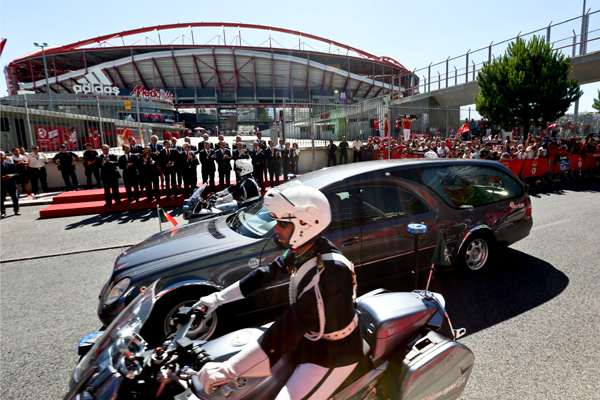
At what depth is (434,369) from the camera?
1.97 m

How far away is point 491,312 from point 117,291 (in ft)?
12.6

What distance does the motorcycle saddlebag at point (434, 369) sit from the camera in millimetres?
1901

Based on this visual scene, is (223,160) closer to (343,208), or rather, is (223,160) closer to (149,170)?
(149,170)

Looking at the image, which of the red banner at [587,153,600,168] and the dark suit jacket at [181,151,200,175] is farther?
the red banner at [587,153,600,168]

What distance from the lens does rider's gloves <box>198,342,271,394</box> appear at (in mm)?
1477

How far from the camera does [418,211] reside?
4180mm

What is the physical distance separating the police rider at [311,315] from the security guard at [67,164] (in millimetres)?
13221

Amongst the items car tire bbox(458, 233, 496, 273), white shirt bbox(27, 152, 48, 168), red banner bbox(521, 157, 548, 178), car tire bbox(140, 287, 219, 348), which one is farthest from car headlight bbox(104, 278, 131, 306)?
red banner bbox(521, 157, 548, 178)

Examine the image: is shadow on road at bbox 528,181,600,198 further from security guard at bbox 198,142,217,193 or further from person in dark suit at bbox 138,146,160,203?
person in dark suit at bbox 138,146,160,203

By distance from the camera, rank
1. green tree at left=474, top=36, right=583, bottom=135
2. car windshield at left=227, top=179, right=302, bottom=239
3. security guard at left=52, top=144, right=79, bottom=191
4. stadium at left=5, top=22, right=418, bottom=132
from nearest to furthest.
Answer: car windshield at left=227, top=179, right=302, bottom=239 → security guard at left=52, top=144, right=79, bottom=191 → green tree at left=474, top=36, right=583, bottom=135 → stadium at left=5, top=22, right=418, bottom=132

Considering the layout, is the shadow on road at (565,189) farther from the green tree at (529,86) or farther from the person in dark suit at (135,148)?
the person in dark suit at (135,148)

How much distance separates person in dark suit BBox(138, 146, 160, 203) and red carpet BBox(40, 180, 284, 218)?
32 centimetres

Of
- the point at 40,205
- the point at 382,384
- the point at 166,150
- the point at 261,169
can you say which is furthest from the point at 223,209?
the point at 40,205

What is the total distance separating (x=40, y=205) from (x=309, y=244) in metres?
12.6
